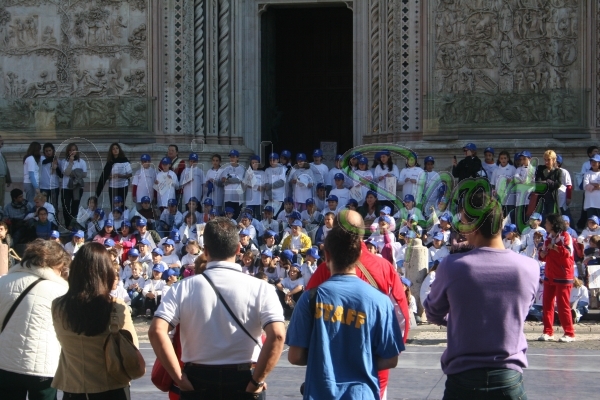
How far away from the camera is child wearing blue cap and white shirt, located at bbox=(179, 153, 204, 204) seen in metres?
20.6

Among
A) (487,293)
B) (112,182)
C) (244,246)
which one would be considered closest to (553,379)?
(487,293)

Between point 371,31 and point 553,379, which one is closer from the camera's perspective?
point 553,379

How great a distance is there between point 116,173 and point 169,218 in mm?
1530

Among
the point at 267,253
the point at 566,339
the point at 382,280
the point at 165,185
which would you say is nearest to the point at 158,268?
the point at 267,253

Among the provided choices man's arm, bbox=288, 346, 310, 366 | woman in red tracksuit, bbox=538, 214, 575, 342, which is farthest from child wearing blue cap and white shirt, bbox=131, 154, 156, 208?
man's arm, bbox=288, 346, 310, 366

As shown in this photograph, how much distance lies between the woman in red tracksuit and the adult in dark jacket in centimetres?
470


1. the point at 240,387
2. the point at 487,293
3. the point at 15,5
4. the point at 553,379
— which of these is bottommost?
the point at 553,379

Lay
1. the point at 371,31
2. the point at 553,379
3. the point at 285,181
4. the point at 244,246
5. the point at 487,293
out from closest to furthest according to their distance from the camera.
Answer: the point at 487,293 → the point at 553,379 → the point at 244,246 → the point at 285,181 → the point at 371,31

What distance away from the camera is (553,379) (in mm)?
11250

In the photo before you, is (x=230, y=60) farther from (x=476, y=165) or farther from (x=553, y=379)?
(x=553, y=379)

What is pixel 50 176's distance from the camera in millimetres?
21078

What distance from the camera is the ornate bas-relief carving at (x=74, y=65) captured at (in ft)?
75.1

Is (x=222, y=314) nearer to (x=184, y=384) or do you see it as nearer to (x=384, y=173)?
(x=184, y=384)

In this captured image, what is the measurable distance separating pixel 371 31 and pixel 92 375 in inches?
658
